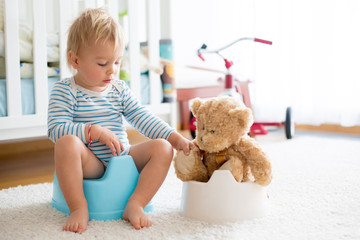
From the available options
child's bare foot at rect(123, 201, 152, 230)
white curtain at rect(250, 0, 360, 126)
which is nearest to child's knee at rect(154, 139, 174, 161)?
child's bare foot at rect(123, 201, 152, 230)

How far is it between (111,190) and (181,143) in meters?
0.19

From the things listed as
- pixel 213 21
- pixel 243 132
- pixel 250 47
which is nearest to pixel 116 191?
pixel 243 132

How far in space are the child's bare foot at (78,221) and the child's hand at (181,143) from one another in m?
0.25

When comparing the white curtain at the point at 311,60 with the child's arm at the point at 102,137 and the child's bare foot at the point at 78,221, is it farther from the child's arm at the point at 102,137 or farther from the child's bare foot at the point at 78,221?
the child's bare foot at the point at 78,221

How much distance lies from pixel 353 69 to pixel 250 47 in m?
0.66

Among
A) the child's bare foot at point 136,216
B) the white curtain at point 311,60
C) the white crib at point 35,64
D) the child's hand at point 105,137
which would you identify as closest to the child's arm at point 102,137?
the child's hand at point 105,137

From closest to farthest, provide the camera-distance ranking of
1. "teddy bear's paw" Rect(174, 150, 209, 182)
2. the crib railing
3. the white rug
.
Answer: the white rug, "teddy bear's paw" Rect(174, 150, 209, 182), the crib railing

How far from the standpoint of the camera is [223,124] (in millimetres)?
826

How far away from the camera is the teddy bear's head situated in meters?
0.82

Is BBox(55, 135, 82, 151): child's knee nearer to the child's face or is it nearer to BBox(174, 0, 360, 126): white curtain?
the child's face

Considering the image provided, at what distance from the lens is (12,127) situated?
125 cm

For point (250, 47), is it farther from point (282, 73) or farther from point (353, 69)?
point (353, 69)

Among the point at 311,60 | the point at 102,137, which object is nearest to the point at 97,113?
the point at 102,137

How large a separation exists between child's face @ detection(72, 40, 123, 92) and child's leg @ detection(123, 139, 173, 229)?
7.5 inches
